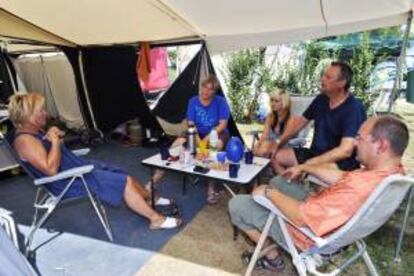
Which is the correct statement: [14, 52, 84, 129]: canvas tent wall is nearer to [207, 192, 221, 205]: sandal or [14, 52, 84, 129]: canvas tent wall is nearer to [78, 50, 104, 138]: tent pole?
[78, 50, 104, 138]: tent pole

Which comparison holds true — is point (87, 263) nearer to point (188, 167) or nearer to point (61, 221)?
point (61, 221)

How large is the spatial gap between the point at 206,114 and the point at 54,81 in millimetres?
3960

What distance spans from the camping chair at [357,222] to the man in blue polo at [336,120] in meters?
0.86

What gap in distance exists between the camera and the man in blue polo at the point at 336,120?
110 inches

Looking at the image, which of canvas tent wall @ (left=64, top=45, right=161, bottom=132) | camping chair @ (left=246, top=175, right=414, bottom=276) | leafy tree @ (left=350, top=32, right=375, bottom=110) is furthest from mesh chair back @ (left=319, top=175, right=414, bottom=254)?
leafy tree @ (left=350, top=32, right=375, bottom=110)

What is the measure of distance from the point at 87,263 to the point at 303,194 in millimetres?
1486

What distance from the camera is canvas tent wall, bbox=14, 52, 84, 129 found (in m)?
6.36

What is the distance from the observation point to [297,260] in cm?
185

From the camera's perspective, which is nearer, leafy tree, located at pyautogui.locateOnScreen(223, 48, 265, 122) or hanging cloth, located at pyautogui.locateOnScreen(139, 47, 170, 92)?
hanging cloth, located at pyautogui.locateOnScreen(139, 47, 170, 92)

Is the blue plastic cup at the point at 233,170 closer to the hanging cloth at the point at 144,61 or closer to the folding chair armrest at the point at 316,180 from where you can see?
the folding chair armrest at the point at 316,180

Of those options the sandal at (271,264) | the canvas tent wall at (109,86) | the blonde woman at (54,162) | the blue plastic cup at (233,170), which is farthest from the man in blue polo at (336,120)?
the canvas tent wall at (109,86)

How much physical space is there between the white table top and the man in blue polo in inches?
15.2

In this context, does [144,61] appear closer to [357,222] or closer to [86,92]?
[86,92]

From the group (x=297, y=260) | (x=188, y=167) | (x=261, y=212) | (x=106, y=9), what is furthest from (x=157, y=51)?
(x=297, y=260)
